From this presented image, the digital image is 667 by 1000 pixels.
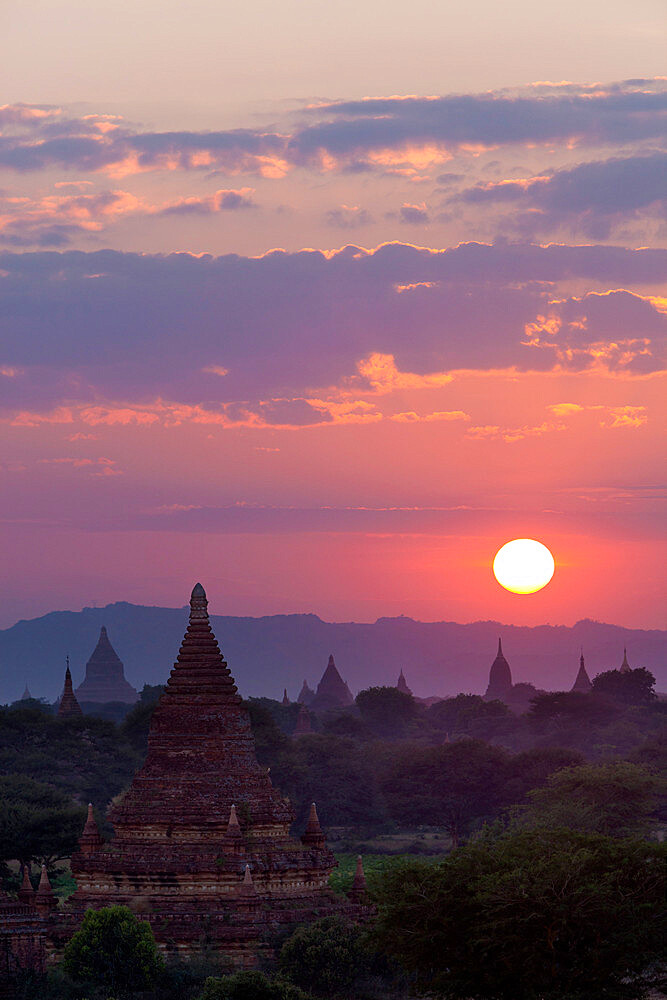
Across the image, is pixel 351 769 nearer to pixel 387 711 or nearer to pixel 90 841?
pixel 387 711

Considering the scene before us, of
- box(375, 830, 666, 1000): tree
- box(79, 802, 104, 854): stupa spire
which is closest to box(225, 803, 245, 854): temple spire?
box(79, 802, 104, 854): stupa spire

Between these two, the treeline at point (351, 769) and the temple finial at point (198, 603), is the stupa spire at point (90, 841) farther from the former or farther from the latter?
the treeline at point (351, 769)

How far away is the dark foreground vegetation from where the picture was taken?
36.7 metres

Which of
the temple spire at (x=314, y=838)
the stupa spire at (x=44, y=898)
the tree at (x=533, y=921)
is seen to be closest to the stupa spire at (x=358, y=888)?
the temple spire at (x=314, y=838)

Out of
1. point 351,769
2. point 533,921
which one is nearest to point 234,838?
point 533,921

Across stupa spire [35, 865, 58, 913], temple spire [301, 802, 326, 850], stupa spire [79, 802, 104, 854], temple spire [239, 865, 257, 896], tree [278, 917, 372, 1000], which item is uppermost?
stupa spire [79, 802, 104, 854]

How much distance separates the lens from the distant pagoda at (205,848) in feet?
154

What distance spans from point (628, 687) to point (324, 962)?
117m

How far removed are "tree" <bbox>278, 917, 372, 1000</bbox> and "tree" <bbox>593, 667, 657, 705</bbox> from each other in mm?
113267

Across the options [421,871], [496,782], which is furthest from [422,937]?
[496,782]

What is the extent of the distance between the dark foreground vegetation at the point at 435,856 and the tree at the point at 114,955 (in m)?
0.04

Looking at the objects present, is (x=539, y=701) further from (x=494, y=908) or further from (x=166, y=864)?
(x=494, y=908)

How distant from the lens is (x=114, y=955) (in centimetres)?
4331

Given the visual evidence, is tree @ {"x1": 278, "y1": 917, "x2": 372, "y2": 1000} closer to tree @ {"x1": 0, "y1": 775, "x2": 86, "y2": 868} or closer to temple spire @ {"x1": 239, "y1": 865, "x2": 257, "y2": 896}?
temple spire @ {"x1": 239, "y1": 865, "x2": 257, "y2": 896}
